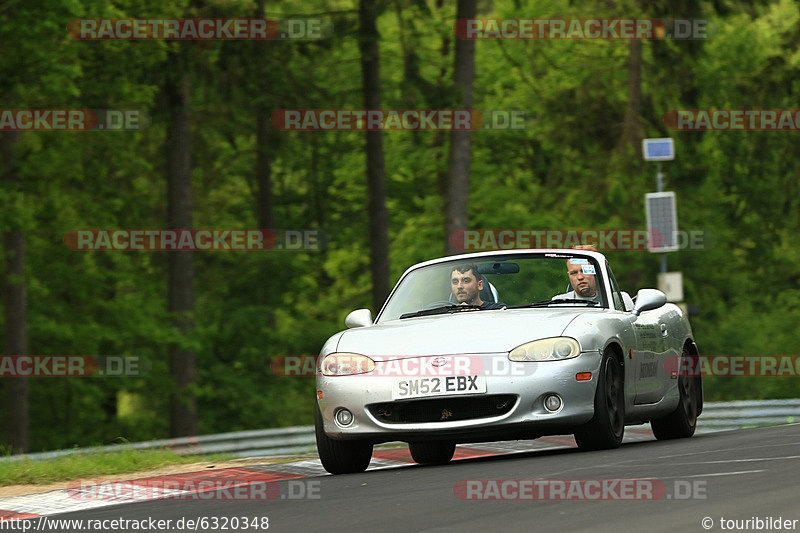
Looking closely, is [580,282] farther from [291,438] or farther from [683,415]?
[291,438]

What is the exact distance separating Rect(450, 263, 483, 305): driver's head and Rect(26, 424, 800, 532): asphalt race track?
148 cm

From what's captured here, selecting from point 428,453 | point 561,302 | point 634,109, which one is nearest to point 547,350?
point 561,302

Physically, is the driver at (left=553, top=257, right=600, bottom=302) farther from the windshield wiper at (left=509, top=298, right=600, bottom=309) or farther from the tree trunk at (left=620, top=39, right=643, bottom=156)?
the tree trunk at (left=620, top=39, right=643, bottom=156)

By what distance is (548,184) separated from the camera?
41656 mm

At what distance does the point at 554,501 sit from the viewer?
7.49 m

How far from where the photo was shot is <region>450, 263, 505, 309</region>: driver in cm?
1140

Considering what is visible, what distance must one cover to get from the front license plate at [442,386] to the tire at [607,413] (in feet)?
2.83

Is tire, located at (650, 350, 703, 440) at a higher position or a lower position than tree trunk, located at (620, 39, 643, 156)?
lower

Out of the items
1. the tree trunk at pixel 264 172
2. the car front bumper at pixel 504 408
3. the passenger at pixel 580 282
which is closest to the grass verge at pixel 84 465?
the car front bumper at pixel 504 408

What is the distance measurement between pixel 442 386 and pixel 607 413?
1.26 meters

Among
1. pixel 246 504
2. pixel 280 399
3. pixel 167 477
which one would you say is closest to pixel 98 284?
pixel 280 399

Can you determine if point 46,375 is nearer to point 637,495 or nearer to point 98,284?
point 98,284

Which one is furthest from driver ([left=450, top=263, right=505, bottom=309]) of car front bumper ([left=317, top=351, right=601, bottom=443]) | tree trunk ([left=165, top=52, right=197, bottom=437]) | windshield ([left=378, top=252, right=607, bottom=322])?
tree trunk ([left=165, top=52, right=197, bottom=437])

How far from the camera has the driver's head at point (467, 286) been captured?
37.4 feet
